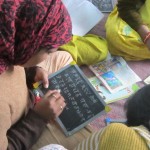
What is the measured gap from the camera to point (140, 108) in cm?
86

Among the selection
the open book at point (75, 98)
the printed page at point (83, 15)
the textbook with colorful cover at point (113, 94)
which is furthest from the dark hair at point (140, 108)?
the printed page at point (83, 15)

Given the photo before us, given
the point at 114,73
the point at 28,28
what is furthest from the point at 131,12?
the point at 28,28

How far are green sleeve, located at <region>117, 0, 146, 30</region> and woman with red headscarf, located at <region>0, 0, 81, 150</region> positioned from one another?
1.68 feet

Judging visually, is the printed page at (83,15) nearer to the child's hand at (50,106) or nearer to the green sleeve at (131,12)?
the green sleeve at (131,12)

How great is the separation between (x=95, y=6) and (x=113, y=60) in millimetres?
422

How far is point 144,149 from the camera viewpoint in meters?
0.68

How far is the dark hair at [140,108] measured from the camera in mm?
848

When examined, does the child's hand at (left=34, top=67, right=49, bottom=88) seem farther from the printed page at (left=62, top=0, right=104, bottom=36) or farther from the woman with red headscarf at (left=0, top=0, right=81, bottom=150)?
the printed page at (left=62, top=0, right=104, bottom=36)

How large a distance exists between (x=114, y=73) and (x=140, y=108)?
2.24 feet

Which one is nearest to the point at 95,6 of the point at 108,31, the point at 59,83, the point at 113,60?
the point at 108,31

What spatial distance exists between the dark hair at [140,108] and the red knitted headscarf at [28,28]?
0.29m

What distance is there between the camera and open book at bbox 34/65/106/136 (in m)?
1.10

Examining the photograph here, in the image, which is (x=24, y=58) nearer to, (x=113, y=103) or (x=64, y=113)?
(x=64, y=113)

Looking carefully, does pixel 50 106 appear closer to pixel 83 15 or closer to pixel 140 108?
pixel 140 108
